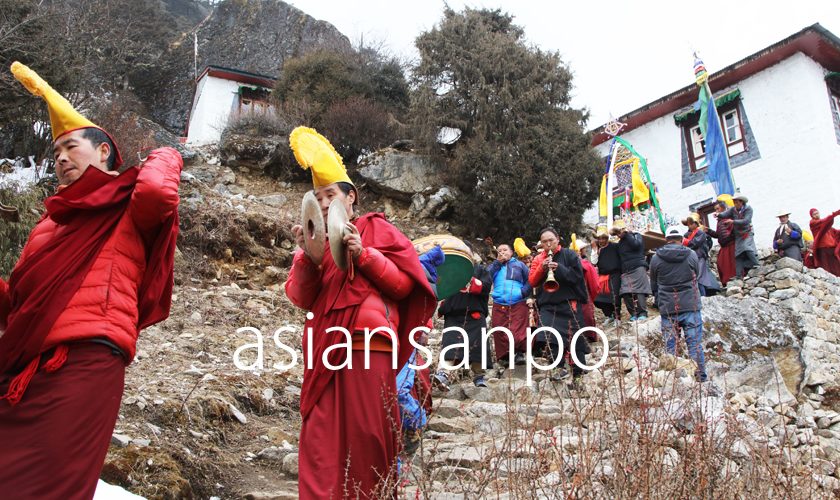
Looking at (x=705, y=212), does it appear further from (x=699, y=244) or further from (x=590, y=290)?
(x=590, y=290)

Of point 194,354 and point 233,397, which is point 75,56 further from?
point 233,397

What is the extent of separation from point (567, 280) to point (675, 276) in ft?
3.68

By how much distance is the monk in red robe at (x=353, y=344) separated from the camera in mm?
2998

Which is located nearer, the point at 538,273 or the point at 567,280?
the point at 567,280

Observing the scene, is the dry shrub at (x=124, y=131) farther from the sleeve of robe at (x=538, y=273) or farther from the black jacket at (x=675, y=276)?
the black jacket at (x=675, y=276)

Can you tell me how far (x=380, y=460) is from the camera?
3.05 meters

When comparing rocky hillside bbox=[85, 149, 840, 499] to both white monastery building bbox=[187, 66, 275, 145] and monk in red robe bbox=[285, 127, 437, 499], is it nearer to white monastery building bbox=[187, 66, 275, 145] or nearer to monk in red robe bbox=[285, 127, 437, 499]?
monk in red robe bbox=[285, 127, 437, 499]

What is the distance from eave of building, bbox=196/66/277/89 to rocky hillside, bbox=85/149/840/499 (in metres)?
10.8

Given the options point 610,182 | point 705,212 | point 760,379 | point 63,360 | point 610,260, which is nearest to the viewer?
point 63,360

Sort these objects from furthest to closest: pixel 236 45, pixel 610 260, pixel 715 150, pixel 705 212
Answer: pixel 236 45, pixel 705 212, pixel 715 150, pixel 610 260

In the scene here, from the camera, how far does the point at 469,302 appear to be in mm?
7430

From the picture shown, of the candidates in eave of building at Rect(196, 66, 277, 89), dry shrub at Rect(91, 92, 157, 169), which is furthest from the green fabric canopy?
dry shrub at Rect(91, 92, 157, 169)

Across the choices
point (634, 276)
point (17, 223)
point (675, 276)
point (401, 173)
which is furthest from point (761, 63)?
point (17, 223)

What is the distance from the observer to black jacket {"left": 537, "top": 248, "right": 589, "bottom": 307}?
22.8 feet
